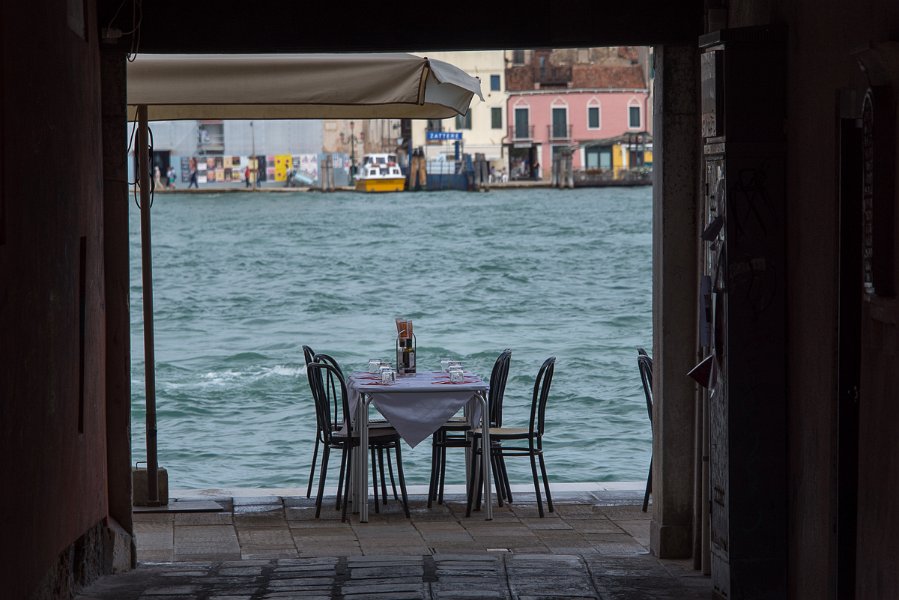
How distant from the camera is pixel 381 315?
30516 mm

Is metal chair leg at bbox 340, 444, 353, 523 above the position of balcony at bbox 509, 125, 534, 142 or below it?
below

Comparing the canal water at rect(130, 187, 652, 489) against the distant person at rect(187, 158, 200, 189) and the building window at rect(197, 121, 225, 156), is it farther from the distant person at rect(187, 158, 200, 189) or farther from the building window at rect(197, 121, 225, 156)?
the building window at rect(197, 121, 225, 156)

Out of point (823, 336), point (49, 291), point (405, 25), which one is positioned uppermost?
point (405, 25)

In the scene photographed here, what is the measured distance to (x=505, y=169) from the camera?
80750 millimetres

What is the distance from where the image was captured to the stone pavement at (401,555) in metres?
4.95

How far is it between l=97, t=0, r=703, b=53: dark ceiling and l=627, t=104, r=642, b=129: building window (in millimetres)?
74180

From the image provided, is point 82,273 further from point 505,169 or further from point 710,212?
point 505,169

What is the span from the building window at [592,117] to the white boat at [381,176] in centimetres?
1110

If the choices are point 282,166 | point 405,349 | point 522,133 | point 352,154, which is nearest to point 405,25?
point 405,349

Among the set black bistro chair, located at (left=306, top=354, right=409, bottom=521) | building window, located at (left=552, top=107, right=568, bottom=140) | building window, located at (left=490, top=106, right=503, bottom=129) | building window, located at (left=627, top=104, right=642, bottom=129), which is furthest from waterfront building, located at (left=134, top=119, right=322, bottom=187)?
black bistro chair, located at (left=306, top=354, right=409, bottom=521)

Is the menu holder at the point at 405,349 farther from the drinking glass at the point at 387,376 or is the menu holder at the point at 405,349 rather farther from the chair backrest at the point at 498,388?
the chair backrest at the point at 498,388

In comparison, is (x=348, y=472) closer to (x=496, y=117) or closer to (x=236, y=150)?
(x=496, y=117)

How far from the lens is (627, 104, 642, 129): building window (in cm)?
7881

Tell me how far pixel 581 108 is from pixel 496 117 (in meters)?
4.96
